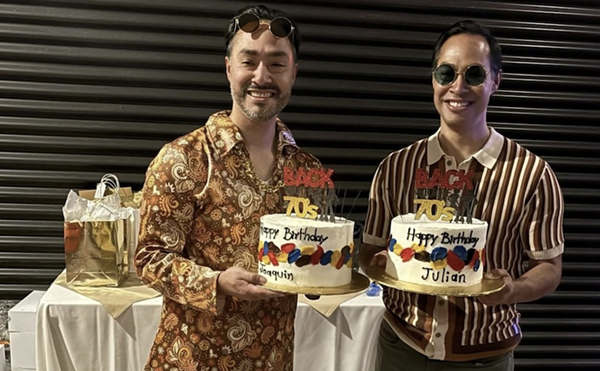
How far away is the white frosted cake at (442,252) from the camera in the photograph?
4.82 feet

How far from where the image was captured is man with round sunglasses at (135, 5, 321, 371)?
1.49 meters

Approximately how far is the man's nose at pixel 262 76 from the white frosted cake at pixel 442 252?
0.62m

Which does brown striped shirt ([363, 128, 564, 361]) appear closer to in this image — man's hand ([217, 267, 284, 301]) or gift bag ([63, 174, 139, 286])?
man's hand ([217, 267, 284, 301])

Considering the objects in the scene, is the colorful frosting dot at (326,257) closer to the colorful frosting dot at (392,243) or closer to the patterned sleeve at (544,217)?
the colorful frosting dot at (392,243)

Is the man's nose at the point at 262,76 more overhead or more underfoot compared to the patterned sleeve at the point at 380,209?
more overhead

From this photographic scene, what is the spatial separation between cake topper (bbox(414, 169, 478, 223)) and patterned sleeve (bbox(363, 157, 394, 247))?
228 mm

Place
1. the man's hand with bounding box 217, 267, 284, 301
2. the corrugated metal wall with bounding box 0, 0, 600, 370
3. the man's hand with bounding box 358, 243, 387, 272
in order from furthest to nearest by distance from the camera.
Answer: the corrugated metal wall with bounding box 0, 0, 600, 370, the man's hand with bounding box 358, 243, 387, 272, the man's hand with bounding box 217, 267, 284, 301

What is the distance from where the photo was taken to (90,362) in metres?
2.48

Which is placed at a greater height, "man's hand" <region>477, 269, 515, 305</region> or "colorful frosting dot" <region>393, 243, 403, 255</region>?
"colorful frosting dot" <region>393, 243, 403, 255</region>

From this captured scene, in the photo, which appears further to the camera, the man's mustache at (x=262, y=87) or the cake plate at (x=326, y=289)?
the man's mustache at (x=262, y=87)

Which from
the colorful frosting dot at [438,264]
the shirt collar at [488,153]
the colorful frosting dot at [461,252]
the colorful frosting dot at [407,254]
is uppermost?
the shirt collar at [488,153]

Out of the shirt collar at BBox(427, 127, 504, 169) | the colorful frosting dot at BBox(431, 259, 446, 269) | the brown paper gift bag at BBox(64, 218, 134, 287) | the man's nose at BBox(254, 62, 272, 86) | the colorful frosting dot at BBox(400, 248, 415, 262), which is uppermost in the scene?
the man's nose at BBox(254, 62, 272, 86)

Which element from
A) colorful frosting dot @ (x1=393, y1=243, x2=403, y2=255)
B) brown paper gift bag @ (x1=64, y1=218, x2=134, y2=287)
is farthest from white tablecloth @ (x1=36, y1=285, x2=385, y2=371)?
colorful frosting dot @ (x1=393, y1=243, x2=403, y2=255)

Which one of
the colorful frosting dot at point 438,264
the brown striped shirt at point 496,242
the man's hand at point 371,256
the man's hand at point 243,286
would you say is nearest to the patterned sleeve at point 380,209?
the man's hand at point 371,256
